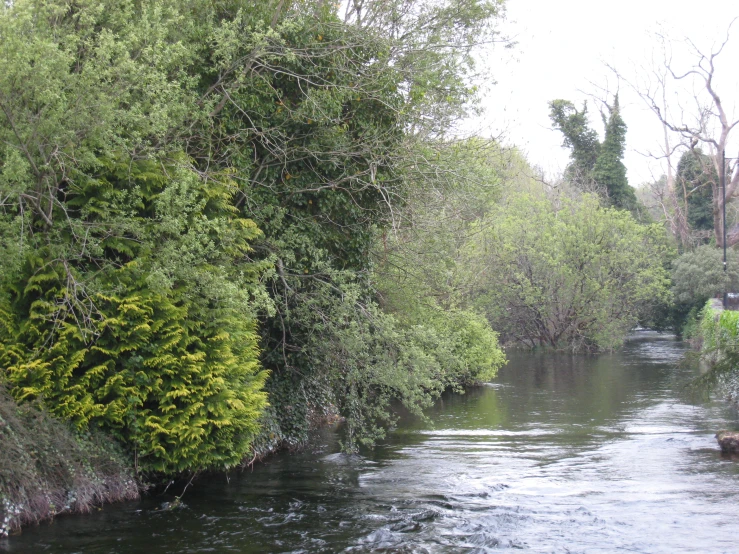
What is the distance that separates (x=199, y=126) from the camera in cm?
1377

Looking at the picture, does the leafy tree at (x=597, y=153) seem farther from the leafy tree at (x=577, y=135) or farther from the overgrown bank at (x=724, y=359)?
the overgrown bank at (x=724, y=359)

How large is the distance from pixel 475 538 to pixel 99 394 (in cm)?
561

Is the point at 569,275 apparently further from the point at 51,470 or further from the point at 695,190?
the point at 51,470

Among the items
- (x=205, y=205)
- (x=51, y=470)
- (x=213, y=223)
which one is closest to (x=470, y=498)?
(x=213, y=223)

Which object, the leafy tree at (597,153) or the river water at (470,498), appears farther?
the leafy tree at (597,153)

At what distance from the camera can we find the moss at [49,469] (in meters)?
9.42

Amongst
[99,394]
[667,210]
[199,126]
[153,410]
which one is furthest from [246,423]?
[667,210]

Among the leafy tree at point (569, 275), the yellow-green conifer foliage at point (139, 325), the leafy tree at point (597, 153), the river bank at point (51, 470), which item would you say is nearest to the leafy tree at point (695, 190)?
the leafy tree at point (597, 153)

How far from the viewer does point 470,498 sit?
1179 cm

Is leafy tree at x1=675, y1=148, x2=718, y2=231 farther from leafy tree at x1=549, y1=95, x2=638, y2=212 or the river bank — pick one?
the river bank

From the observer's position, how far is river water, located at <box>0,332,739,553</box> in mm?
9500

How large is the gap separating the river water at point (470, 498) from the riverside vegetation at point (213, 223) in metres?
0.77

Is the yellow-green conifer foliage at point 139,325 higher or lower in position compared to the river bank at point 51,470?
higher

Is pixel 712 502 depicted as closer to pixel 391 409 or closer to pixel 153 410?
pixel 153 410
